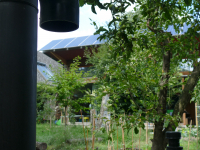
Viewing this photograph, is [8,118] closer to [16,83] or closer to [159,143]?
[16,83]

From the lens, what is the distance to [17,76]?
0.82 meters

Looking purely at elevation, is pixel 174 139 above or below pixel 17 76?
below

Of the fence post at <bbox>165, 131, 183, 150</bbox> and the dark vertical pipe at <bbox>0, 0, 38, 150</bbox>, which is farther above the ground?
the dark vertical pipe at <bbox>0, 0, 38, 150</bbox>

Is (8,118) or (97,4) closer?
(8,118)

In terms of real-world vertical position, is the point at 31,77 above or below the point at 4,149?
above

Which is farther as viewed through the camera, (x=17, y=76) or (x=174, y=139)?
(x=174, y=139)

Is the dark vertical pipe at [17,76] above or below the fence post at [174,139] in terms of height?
above

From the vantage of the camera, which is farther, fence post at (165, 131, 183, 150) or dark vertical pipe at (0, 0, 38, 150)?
fence post at (165, 131, 183, 150)

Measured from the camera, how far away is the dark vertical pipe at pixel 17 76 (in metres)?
0.80

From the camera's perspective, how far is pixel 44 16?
1.34m

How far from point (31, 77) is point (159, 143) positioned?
2.24m

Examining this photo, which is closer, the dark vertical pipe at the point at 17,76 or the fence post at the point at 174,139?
the dark vertical pipe at the point at 17,76

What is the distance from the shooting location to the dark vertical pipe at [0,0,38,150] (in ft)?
2.62

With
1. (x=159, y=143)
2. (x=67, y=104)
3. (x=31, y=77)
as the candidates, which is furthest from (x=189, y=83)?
(x=67, y=104)
